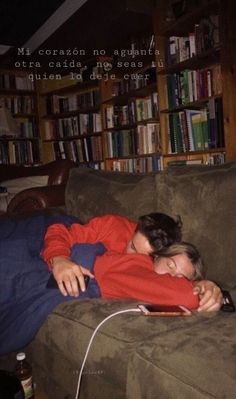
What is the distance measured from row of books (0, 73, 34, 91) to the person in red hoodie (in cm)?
349

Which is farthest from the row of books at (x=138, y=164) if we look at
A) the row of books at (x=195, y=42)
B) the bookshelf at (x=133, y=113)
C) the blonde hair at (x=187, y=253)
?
the blonde hair at (x=187, y=253)

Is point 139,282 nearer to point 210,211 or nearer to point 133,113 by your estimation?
point 210,211

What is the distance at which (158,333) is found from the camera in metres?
0.86

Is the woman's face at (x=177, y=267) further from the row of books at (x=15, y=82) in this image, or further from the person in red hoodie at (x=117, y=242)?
the row of books at (x=15, y=82)

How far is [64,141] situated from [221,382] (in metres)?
3.99

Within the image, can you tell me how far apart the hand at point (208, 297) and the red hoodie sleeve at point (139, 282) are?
0.02 metres

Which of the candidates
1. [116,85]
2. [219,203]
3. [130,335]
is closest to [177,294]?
[130,335]

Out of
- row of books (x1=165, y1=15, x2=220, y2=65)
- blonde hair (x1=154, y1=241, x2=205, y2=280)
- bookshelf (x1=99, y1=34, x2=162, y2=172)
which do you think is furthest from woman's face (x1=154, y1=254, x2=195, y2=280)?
bookshelf (x1=99, y1=34, x2=162, y2=172)

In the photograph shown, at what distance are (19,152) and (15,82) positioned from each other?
0.88 meters

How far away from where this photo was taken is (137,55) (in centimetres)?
329

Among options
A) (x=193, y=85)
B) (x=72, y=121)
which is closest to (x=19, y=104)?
(x=72, y=121)

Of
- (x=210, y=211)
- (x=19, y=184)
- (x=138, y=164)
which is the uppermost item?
(x=138, y=164)

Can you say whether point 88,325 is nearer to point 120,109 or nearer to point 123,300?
point 123,300

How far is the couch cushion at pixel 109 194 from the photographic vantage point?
1.52 metres
